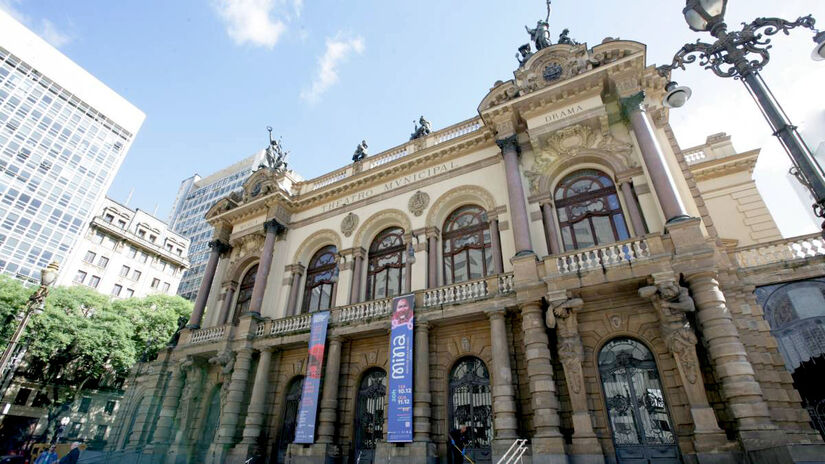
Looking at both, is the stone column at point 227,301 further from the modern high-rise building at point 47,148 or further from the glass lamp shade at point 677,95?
the modern high-rise building at point 47,148

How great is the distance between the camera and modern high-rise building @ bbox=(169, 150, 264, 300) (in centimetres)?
7469

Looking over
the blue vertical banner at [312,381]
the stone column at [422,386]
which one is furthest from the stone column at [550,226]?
the blue vertical banner at [312,381]

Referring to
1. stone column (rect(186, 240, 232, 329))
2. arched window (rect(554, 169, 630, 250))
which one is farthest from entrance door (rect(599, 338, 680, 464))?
stone column (rect(186, 240, 232, 329))

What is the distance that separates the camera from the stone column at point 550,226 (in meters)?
14.4

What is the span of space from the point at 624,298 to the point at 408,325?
273 inches

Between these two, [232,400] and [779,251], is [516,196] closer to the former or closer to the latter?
[779,251]

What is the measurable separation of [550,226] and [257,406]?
13.3m

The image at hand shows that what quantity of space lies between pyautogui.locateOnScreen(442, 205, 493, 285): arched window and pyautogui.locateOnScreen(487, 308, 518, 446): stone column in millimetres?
3024

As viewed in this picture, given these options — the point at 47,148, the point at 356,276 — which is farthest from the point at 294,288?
the point at 47,148

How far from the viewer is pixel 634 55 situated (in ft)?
48.5

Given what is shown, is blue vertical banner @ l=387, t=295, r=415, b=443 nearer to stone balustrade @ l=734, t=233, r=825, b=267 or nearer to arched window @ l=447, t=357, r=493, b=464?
arched window @ l=447, t=357, r=493, b=464

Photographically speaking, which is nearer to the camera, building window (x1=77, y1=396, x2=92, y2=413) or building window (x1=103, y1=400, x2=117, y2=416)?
building window (x1=77, y1=396, x2=92, y2=413)

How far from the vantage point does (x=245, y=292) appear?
2241 centimetres

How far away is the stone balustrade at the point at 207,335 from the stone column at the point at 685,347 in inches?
677
